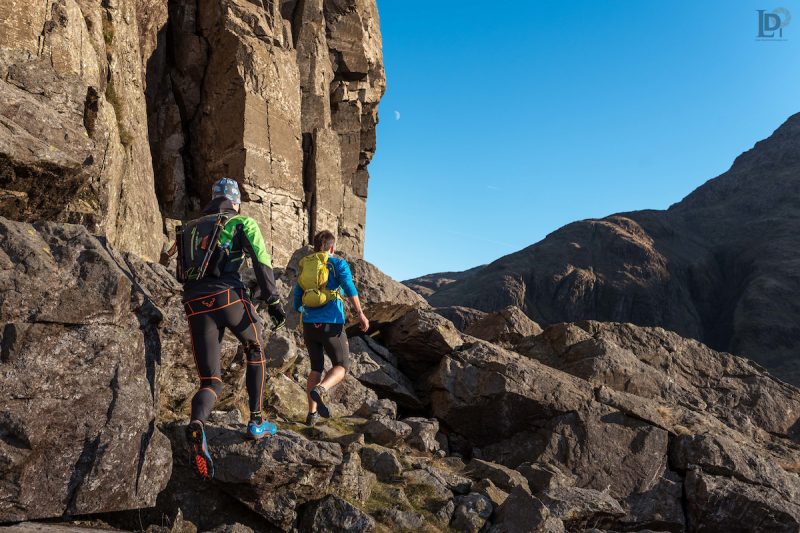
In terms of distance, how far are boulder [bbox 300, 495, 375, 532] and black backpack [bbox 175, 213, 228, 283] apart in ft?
11.1

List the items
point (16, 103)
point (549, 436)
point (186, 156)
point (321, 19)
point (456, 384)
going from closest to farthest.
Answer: point (16, 103) < point (549, 436) < point (456, 384) < point (186, 156) < point (321, 19)

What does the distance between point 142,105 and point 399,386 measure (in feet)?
59.9

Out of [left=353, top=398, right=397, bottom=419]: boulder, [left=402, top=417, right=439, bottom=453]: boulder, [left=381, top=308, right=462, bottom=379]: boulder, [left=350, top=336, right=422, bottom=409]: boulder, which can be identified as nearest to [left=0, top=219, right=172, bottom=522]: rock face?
[left=402, top=417, right=439, bottom=453]: boulder

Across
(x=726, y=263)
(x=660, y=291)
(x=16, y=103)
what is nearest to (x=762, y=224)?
(x=726, y=263)

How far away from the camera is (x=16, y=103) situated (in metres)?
9.59

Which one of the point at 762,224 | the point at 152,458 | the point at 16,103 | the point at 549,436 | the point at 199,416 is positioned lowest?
the point at 549,436

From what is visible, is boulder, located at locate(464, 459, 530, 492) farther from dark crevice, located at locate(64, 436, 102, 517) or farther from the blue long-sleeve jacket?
dark crevice, located at locate(64, 436, 102, 517)

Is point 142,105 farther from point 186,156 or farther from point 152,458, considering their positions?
point 152,458

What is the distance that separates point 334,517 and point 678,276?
11596 centimetres

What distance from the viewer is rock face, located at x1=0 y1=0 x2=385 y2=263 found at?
32.2ft

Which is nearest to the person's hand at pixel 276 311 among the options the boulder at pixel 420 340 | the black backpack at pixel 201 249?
the black backpack at pixel 201 249

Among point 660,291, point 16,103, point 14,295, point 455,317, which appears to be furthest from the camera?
point 660,291

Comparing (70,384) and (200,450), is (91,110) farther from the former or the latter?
(200,450)

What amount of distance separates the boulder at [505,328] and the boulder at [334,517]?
13.8m
